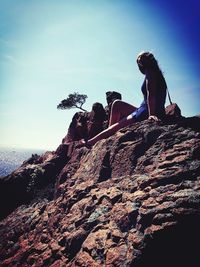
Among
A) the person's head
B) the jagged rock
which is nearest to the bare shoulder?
the person's head

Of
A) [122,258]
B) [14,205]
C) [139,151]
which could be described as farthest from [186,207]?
[14,205]

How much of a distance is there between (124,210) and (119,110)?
4.04 meters

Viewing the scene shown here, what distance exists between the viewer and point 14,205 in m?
9.70

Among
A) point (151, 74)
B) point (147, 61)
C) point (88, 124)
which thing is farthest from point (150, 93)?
point (88, 124)

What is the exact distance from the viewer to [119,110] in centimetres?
816

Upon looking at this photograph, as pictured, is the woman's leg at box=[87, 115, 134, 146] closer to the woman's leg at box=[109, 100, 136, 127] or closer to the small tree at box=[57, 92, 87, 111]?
the woman's leg at box=[109, 100, 136, 127]

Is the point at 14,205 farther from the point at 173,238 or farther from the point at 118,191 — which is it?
the point at 173,238

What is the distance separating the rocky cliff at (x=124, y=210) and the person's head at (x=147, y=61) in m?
1.84

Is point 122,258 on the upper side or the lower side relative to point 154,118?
lower

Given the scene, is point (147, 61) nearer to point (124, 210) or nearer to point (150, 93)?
point (150, 93)

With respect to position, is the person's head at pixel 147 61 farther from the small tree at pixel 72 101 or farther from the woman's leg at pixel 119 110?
the small tree at pixel 72 101

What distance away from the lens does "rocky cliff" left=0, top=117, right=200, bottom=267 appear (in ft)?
14.1

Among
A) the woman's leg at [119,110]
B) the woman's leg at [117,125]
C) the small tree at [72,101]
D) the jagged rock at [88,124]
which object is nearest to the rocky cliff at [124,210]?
the woman's leg at [117,125]

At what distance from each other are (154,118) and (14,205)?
7.01 meters
